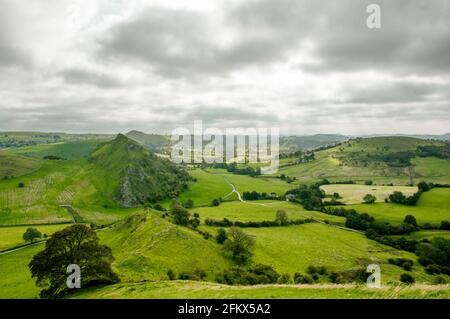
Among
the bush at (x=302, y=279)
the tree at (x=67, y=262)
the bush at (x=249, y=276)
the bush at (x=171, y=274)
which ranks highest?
the tree at (x=67, y=262)

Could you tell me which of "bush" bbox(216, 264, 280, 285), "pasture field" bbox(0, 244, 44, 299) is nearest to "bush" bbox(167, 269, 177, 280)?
"bush" bbox(216, 264, 280, 285)

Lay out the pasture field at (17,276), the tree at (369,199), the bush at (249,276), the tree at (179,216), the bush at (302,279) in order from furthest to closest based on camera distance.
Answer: the tree at (369,199), the tree at (179,216), the bush at (302,279), the bush at (249,276), the pasture field at (17,276)

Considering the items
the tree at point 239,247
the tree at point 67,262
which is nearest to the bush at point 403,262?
the tree at point 239,247

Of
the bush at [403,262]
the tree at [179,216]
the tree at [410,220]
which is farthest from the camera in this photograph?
the tree at [410,220]

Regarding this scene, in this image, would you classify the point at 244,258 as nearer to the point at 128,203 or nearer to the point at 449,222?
the point at 449,222

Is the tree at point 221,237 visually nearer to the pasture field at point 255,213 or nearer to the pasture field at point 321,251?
the pasture field at point 321,251
